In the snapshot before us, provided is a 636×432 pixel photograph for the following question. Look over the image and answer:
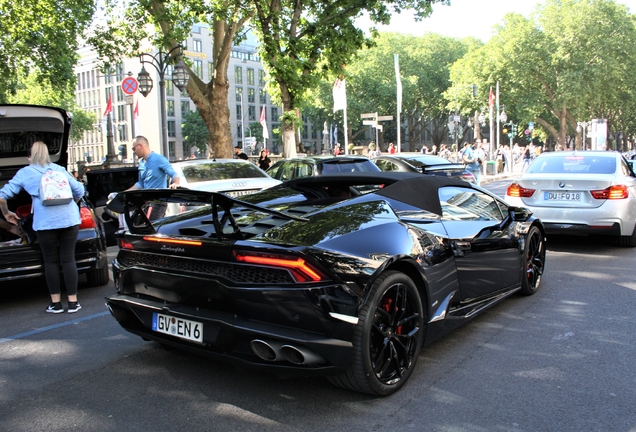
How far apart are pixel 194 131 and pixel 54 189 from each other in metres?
84.8

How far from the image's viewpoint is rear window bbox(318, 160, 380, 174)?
11930mm

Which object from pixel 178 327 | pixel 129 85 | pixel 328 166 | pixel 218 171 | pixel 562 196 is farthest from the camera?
pixel 129 85

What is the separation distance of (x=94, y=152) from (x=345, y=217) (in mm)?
107676

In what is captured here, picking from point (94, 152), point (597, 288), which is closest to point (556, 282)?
point (597, 288)

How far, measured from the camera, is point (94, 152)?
103 metres

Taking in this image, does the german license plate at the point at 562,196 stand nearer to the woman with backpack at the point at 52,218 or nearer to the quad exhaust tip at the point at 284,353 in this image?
the woman with backpack at the point at 52,218

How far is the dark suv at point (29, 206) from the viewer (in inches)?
243

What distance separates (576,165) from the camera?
9.21 meters

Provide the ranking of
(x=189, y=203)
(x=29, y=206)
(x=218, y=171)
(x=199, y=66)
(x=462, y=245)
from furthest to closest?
(x=199, y=66), (x=218, y=171), (x=29, y=206), (x=462, y=245), (x=189, y=203)

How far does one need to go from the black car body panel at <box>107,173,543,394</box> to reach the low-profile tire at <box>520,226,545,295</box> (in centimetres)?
119

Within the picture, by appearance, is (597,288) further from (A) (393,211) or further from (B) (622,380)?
(A) (393,211)

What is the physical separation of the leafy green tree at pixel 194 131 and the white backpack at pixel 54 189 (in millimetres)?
84394

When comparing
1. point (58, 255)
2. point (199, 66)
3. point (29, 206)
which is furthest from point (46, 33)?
point (199, 66)

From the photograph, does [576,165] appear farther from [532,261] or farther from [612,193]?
[532,261]
